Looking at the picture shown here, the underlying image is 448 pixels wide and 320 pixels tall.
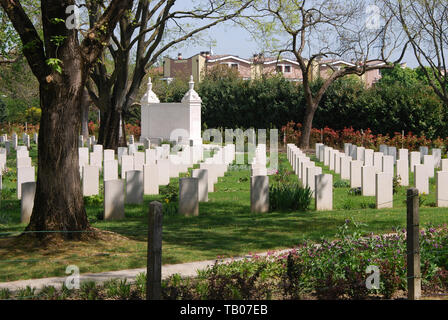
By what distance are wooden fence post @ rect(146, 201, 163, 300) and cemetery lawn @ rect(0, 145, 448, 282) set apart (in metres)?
2.63

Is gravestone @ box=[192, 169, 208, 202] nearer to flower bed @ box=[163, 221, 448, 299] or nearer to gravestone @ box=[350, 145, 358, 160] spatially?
flower bed @ box=[163, 221, 448, 299]

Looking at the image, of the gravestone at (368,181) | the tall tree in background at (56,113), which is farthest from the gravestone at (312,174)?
the tall tree in background at (56,113)

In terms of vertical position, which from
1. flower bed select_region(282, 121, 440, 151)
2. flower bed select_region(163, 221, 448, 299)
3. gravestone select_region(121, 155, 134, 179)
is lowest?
flower bed select_region(163, 221, 448, 299)

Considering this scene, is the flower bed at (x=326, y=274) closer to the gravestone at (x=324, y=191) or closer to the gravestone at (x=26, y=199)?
the gravestone at (x=324, y=191)

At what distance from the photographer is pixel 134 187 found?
1311 centimetres

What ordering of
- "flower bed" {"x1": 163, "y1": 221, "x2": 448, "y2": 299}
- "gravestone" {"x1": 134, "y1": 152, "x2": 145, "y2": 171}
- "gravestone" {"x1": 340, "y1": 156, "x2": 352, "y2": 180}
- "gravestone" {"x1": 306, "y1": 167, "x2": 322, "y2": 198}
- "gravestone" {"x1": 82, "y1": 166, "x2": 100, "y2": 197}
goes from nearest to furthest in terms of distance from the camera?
"flower bed" {"x1": 163, "y1": 221, "x2": 448, "y2": 299} < "gravestone" {"x1": 82, "y1": 166, "x2": 100, "y2": 197} < "gravestone" {"x1": 306, "y1": 167, "x2": 322, "y2": 198} < "gravestone" {"x1": 340, "y1": 156, "x2": 352, "y2": 180} < "gravestone" {"x1": 134, "y1": 152, "x2": 145, "y2": 171}

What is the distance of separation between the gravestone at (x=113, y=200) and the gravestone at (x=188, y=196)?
118cm

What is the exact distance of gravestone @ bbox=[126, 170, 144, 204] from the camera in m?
13.0

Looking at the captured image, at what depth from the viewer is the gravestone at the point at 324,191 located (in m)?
12.8

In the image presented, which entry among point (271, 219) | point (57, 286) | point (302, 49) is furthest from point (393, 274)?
point (302, 49)

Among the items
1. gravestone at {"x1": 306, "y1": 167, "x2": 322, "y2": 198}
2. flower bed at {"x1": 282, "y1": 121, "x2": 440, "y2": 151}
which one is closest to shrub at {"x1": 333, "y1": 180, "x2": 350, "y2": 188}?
gravestone at {"x1": 306, "y1": 167, "x2": 322, "y2": 198}

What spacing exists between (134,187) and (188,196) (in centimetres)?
145

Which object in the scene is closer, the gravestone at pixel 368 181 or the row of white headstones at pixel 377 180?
the row of white headstones at pixel 377 180
